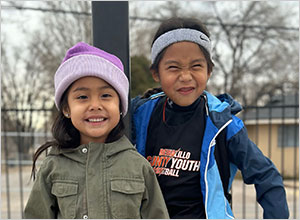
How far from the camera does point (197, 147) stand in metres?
1.66

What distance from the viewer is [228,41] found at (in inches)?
614

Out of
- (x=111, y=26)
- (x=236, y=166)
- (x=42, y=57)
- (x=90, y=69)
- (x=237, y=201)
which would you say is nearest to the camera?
(x=90, y=69)

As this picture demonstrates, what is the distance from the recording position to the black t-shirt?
A: 5.35ft

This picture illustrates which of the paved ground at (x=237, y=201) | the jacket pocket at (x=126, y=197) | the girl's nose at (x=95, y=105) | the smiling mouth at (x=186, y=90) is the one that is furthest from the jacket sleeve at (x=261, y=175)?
the paved ground at (x=237, y=201)

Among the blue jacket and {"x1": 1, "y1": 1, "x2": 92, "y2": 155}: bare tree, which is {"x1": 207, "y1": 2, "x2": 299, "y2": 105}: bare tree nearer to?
{"x1": 1, "y1": 1, "x2": 92, "y2": 155}: bare tree

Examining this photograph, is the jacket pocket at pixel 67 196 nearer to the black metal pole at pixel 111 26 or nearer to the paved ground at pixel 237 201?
the black metal pole at pixel 111 26

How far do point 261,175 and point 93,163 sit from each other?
32.2 inches

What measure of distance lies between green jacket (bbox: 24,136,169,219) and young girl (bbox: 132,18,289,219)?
237 mm

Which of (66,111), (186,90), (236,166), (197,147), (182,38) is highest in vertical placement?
(182,38)

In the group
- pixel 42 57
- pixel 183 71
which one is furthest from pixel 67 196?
pixel 42 57

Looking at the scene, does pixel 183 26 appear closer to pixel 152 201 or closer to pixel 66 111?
pixel 66 111

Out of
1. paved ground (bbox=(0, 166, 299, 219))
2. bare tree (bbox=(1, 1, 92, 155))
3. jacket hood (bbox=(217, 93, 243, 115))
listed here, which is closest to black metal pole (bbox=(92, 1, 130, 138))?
jacket hood (bbox=(217, 93, 243, 115))

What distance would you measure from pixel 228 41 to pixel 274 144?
526 cm

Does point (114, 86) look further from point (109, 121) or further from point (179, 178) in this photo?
point (179, 178)
